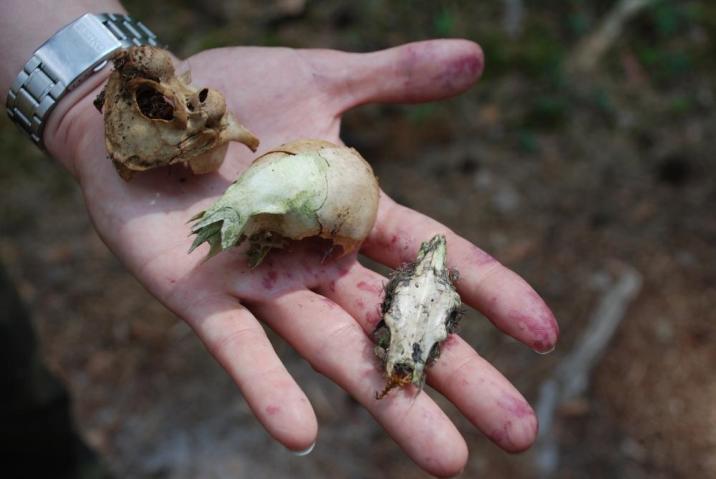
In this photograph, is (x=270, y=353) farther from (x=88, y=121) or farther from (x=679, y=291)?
(x=679, y=291)

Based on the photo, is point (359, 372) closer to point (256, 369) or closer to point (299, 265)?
point (256, 369)

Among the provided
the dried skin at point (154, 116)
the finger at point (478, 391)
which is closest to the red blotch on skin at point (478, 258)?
the finger at point (478, 391)

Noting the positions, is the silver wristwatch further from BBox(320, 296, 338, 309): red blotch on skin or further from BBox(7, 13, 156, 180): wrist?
BBox(320, 296, 338, 309): red blotch on skin

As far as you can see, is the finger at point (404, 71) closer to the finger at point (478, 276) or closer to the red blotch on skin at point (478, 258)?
the finger at point (478, 276)

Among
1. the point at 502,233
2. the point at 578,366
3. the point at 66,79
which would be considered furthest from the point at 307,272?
the point at 502,233

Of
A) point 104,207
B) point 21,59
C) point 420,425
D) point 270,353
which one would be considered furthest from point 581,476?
point 21,59

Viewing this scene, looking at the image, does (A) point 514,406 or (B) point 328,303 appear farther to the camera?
(B) point 328,303

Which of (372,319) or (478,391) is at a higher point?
(372,319)
